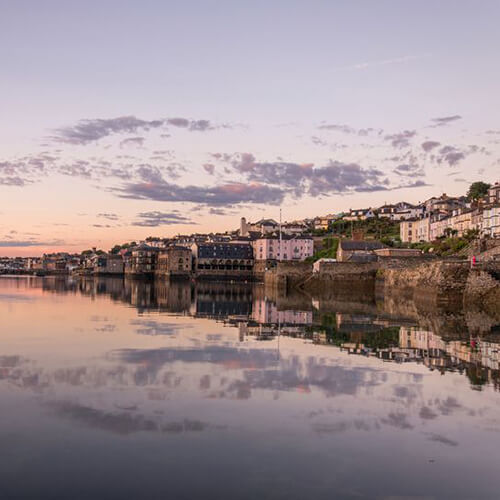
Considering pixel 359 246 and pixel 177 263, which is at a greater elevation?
pixel 359 246

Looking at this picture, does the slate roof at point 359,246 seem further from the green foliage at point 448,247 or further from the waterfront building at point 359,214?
the waterfront building at point 359,214

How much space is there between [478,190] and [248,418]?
9013 centimetres

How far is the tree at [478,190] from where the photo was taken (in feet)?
299

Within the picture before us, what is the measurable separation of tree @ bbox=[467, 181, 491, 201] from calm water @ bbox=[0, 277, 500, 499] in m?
76.9

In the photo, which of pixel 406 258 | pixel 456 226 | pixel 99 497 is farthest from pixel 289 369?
pixel 456 226

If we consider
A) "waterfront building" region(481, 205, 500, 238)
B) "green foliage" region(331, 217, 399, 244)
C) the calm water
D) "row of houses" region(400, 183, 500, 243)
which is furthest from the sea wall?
"green foliage" region(331, 217, 399, 244)

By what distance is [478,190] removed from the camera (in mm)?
92062

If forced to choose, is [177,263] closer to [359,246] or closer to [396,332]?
[359,246]

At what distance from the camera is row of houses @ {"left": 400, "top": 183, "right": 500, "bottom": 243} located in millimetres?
62250

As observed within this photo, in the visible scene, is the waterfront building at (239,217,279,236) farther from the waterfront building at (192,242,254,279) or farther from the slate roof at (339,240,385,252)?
the slate roof at (339,240,385,252)

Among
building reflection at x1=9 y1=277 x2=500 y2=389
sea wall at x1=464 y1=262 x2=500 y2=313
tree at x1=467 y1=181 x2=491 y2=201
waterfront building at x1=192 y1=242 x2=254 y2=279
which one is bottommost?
building reflection at x1=9 y1=277 x2=500 y2=389

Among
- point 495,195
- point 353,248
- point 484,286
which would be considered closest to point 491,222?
point 495,195

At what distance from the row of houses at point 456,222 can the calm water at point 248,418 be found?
46.0 meters

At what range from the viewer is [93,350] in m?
17.1
